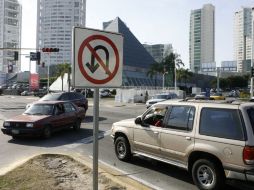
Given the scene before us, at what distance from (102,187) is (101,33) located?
3.47 meters

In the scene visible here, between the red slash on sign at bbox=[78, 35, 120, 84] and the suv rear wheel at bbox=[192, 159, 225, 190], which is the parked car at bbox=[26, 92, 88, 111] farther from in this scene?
the red slash on sign at bbox=[78, 35, 120, 84]

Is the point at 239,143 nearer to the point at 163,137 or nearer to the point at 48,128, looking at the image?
the point at 163,137

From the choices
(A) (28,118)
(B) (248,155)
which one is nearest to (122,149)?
(B) (248,155)

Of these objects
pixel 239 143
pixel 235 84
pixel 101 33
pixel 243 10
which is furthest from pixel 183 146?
pixel 235 84

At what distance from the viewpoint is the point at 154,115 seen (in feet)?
31.8

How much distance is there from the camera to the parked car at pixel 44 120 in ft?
48.2

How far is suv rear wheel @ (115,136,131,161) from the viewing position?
1009 cm

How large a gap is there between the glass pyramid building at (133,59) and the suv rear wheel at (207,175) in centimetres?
10260

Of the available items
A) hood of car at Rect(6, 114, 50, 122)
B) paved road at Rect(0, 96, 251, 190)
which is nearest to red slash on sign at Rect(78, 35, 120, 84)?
paved road at Rect(0, 96, 251, 190)

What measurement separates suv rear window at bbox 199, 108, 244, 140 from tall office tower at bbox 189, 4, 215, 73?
408 ft

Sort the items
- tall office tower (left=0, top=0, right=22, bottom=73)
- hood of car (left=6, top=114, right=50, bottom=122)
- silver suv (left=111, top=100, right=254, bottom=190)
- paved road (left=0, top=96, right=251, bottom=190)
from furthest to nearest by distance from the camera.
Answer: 1. tall office tower (left=0, top=0, right=22, bottom=73)
2. hood of car (left=6, top=114, right=50, bottom=122)
3. paved road (left=0, top=96, right=251, bottom=190)
4. silver suv (left=111, top=100, right=254, bottom=190)

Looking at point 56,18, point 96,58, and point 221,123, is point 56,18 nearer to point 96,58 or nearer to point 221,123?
point 221,123

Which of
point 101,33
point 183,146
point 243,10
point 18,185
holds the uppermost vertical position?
point 243,10

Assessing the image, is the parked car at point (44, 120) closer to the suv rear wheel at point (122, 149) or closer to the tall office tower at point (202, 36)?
the suv rear wheel at point (122, 149)
